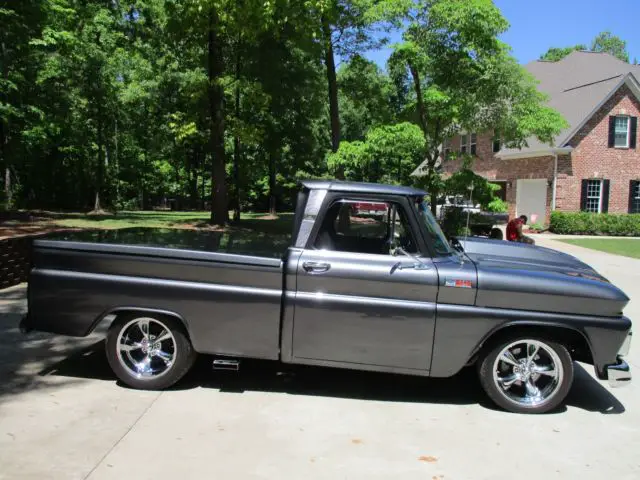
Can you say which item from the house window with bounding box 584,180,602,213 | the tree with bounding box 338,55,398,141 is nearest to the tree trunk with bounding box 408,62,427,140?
the tree with bounding box 338,55,398,141

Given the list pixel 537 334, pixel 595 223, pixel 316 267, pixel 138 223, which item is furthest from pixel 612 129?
pixel 316 267

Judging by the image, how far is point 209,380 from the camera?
490 cm

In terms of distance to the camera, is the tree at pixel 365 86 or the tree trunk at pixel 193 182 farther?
the tree trunk at pixel 193 182

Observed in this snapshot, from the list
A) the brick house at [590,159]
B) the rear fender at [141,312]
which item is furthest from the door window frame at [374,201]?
the brick house at [590,159]

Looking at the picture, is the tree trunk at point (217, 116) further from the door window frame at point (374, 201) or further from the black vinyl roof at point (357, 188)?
the door window frame at point (374, 201)

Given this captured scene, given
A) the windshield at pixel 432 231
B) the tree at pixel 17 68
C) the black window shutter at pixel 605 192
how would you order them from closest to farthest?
1. the windshield at pixel 432 231
2. the tree at pixel 17 68
3. the black window shutter at pixel 605 192

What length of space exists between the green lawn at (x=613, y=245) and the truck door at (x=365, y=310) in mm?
14708

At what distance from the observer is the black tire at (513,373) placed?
14.3ft

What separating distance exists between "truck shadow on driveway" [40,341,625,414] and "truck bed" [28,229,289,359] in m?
0.56

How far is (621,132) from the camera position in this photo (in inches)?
1028

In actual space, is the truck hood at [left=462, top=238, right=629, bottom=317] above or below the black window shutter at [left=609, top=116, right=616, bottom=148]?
below

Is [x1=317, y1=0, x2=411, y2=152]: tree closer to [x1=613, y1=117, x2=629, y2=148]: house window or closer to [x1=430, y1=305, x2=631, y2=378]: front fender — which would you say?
[x1=430, y1=305, x2=631, y2=378]: front fender

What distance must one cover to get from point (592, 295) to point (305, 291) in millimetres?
2242

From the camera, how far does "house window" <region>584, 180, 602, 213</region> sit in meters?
26.0
